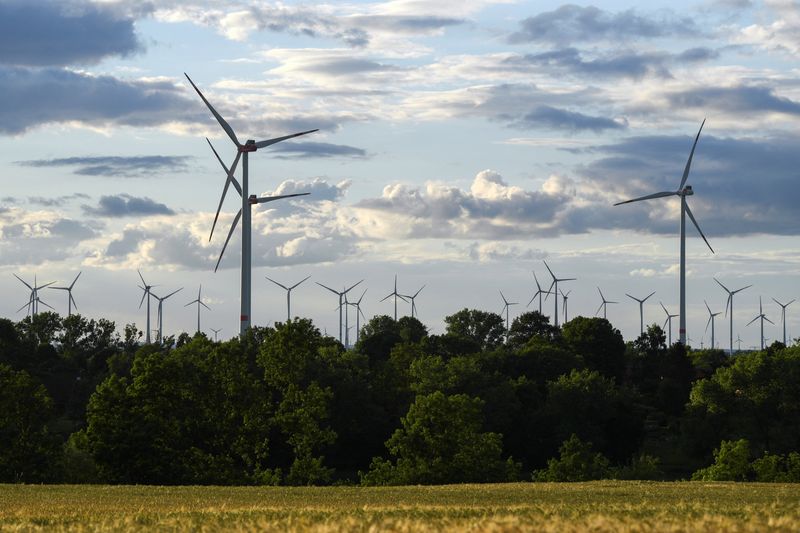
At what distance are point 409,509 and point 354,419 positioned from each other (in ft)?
398

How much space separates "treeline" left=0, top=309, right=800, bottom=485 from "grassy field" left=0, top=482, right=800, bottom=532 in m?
33.0

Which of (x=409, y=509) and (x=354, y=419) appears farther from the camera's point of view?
(x=354, y=419)

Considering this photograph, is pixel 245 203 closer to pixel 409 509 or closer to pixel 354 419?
pixel 354 419

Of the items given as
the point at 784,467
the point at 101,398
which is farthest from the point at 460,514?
the point at 784,467

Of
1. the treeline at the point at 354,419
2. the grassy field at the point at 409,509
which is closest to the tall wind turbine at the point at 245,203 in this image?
the treeline at the point at 354,419

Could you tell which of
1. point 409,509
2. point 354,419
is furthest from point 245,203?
point 409,509

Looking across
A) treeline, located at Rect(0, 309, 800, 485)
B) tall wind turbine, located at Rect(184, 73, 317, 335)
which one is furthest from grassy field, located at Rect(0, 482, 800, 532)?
tall wind turbine, located at Rect(184, 73, 317, 335)

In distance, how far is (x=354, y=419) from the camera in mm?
156125

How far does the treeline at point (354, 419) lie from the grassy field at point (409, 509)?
33.0 metres

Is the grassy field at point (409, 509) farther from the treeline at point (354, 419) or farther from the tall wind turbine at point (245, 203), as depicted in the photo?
the tall wind turbine at point (245, 203)

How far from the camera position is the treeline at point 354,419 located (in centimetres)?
9975

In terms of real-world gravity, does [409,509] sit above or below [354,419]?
above

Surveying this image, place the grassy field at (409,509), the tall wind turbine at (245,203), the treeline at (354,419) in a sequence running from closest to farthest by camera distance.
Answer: the grassy field at (409,509), the treeline at (354,419), the tall wind turbine at (245,203)

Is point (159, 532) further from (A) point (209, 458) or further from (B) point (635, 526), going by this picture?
(A) point (209, 458)
